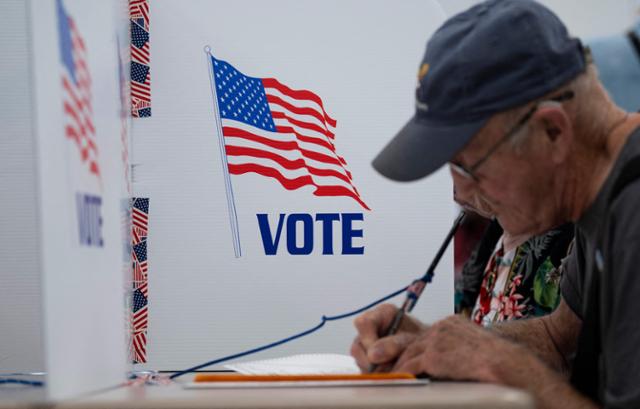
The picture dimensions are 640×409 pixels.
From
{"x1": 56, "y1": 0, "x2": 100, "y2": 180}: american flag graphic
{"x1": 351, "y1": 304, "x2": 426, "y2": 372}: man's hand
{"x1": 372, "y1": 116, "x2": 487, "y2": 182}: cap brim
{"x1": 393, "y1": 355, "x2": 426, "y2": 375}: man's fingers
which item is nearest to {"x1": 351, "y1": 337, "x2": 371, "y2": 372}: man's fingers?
{"x1": 351, "y1": 304, "x2": 426, "y2": 372}: man's hand

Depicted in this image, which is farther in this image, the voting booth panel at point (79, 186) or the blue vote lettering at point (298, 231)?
the blue vote lettering at point (298, 231)

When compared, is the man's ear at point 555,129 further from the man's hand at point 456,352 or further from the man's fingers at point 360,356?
the man's fingers at point 360,356

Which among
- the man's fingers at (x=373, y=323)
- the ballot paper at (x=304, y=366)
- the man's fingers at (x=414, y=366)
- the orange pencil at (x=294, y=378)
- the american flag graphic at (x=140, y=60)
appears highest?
the american flag graphic at (x=140, y=60)

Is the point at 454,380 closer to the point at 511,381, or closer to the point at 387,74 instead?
the point at 511,381

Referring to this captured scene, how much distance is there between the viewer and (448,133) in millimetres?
1093

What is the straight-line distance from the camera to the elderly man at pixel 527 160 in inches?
39.8

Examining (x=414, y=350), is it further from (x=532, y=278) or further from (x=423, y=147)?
(x=532, y=278)

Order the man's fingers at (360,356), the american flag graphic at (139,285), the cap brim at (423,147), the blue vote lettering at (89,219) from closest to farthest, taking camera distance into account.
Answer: the blue vote lettering at (89,219)
the cap brim at (423,147)
the man's fingers at (360,356)
the american flag graphic at (139,285)

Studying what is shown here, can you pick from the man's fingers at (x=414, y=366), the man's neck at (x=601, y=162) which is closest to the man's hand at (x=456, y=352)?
the man's fingers at (x=414, y=366)

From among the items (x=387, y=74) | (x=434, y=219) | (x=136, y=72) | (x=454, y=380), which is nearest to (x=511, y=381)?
(x=454, y=380)

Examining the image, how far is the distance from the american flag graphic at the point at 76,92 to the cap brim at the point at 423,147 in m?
0.42

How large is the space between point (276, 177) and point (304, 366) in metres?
0.58

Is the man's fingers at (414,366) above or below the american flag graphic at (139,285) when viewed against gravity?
below

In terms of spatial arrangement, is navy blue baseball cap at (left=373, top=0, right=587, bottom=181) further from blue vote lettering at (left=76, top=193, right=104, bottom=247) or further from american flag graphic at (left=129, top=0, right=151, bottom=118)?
american flag graphic at (left=129, top=0, right=151, bottom=118)
